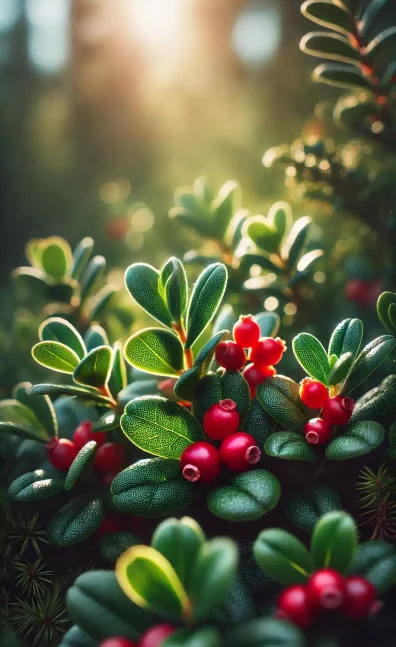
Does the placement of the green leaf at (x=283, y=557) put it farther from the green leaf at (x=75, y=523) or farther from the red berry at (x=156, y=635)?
the green leaf at (x=75, y=523)

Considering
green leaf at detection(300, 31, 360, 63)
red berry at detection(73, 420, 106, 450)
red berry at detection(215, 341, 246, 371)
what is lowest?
red berry at detection(73, 420, 106, 450)

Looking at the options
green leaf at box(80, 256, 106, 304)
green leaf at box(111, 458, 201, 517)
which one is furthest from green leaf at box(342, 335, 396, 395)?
green leaf at box(80, 256, 106, 304)

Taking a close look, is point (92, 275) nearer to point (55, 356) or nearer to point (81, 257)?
point (81, 257)

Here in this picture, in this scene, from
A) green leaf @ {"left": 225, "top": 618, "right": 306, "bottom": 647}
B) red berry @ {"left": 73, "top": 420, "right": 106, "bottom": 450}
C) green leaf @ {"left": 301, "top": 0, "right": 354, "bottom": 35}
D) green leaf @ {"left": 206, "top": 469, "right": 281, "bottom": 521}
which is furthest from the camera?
green leaf @ {"left": 301, "top": 0, "right": 354, "bottom": 35}

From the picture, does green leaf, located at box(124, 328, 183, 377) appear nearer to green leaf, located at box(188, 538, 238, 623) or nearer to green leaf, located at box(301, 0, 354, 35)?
green leaf, located at box(188, 538, 238, 623)

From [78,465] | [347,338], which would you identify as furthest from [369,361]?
[78,465]

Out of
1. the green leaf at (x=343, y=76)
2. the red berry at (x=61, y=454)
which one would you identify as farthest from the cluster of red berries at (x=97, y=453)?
the green leaf at (x=343, y=76)

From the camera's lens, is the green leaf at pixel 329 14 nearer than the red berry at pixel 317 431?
No
